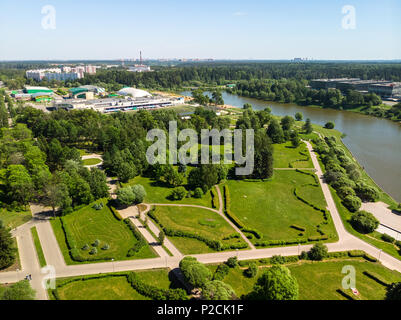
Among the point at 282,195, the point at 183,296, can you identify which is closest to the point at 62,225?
the point at 183,296

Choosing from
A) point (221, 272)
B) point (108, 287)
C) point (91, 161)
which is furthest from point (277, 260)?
point (91, 161)

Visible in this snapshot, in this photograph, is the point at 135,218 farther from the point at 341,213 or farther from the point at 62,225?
the point at 341,213

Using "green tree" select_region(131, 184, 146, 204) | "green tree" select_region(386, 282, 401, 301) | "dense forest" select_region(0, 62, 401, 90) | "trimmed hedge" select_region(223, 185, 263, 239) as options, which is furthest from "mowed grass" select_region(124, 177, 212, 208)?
"dense forest" select_region(0, 62, 401, 90)

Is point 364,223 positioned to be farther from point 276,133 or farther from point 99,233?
point 276,133

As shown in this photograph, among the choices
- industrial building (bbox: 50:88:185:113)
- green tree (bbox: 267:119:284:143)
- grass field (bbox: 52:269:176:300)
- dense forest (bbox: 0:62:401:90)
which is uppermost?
dense forest (bbox: 0:62:401:90)

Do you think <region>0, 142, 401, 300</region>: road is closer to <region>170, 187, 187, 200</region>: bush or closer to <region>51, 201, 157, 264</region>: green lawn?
<region>51, 201, 157, 264</region>: green lawn
